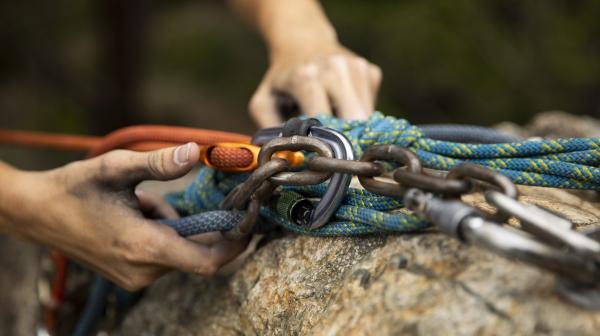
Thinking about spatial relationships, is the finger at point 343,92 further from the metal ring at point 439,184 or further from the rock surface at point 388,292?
the metal ring at point 439,184

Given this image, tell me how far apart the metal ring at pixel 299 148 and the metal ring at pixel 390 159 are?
0.05 metres

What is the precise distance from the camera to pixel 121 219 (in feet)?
3.10

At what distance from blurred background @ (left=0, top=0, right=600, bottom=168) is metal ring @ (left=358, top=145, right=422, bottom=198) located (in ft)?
7.17

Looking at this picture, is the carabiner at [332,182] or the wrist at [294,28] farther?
the wrist at [294,28]

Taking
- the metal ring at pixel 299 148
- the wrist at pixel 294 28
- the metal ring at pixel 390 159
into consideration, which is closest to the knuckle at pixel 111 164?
the metal ring at pixel 299 148

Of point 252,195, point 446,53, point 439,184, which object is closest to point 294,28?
point 252,195

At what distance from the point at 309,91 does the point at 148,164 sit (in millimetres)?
463

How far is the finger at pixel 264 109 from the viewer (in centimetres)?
129

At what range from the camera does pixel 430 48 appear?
352 centimetres

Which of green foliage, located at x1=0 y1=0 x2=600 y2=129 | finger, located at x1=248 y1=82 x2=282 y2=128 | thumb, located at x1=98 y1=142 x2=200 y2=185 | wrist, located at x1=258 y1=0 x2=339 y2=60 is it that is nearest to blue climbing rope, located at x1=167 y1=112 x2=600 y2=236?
thumb, located at x1=98 y1=142 x2=200 y2=185

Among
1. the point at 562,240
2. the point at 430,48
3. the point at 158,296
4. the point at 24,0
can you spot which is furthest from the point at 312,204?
the point at 24,0

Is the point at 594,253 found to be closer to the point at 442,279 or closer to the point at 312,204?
the point at 442,279

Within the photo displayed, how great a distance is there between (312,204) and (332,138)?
11 centimetres

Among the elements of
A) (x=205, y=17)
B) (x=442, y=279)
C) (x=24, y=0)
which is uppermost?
(x=442, y=279)
